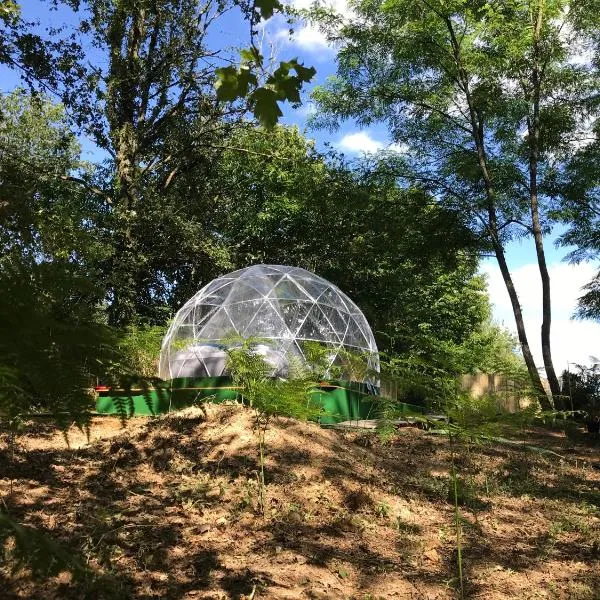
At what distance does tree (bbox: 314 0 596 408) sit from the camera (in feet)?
40.0

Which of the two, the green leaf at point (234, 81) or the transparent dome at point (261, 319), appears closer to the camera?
the green leaf at point (234, 81)

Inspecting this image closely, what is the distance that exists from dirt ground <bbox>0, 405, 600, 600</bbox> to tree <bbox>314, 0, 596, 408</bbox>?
6.97m

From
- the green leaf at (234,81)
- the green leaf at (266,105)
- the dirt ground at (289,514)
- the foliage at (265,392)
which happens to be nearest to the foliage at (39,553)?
A: the dirt ground at (289,514)

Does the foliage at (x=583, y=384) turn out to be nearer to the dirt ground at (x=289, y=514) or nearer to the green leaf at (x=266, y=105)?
the dirt ground at (x=289, y=514)

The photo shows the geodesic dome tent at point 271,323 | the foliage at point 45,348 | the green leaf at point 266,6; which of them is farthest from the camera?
the geodesic dome tent at point 271,323

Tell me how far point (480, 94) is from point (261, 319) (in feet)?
22.9

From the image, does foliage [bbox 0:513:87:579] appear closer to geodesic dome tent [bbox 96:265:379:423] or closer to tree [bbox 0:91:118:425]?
tree [bbox 0:91:118:425]

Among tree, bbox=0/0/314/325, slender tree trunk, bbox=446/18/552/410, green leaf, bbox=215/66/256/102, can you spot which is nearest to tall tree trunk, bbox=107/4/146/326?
tree, bbox=0/0/314/325

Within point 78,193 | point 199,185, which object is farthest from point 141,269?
point 199,185

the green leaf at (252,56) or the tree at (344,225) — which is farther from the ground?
the tree at (344,225)

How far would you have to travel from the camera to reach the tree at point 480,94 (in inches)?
480

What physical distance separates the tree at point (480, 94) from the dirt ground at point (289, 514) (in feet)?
22.9

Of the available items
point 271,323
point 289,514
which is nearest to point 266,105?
point 289,514

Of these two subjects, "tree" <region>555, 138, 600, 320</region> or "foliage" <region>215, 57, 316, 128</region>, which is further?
"tree" <region>555, 138, 600, 320</region>
